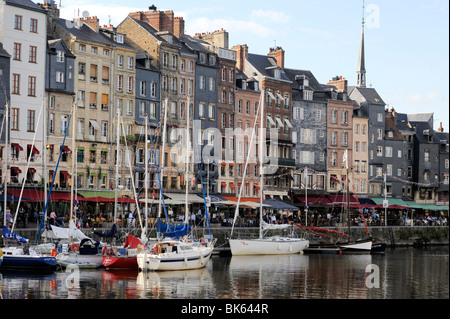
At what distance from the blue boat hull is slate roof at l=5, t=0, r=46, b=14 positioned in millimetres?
28729

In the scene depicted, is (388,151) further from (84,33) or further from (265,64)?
(84,33)

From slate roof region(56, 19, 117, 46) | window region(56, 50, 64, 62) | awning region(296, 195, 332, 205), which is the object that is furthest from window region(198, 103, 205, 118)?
window region(56, 50, 64, 62)

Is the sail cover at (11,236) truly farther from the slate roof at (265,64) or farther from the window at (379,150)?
the window at (379,150)

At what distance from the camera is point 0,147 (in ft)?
236

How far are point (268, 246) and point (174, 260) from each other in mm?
17366

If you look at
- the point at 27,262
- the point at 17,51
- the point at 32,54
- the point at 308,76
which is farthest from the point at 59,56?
the point at 308,76

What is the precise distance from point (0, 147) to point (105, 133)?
39.7 feet

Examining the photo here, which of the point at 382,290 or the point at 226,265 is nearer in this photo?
the point at 382,290

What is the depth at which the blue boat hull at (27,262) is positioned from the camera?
174ft

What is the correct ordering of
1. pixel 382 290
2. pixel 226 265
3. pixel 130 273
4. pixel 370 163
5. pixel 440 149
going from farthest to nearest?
1. pixel 440 149
2. pixel 370 163
3. pixel 226 265
4. pixel 130 273
5. pixel 382 290

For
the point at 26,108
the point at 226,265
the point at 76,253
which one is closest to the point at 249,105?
the point at 26,108

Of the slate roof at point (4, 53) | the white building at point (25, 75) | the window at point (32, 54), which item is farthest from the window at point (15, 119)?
the window at point (32, 54)

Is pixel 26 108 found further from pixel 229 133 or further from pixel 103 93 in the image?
pixel 229 133

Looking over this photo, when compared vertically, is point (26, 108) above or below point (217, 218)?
above
